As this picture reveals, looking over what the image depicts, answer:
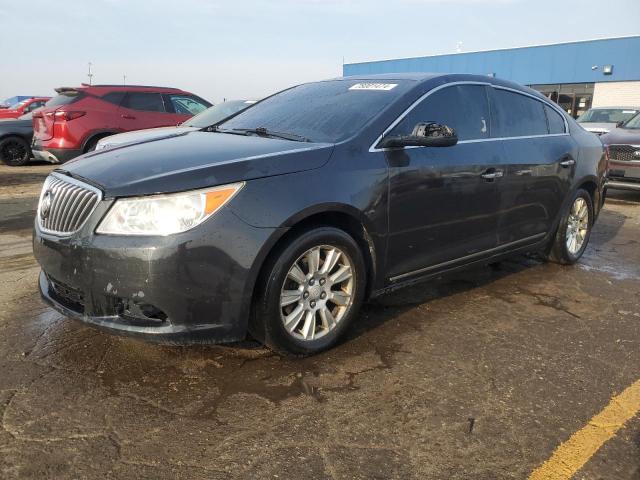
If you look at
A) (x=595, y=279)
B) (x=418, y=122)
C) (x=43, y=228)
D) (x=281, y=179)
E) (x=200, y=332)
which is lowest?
(x=595, y=279)

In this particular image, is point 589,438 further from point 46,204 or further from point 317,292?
point 46,204

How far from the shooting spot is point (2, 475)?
6.96 ft

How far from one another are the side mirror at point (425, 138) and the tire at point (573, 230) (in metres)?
2.09

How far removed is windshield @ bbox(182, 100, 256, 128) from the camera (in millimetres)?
8133

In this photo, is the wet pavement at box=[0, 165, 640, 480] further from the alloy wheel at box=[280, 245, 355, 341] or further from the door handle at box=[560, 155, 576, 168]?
the door handle at box=[560, 155, 576, 168]

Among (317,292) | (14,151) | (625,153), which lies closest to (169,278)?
(317,292)

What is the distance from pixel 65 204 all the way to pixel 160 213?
0.65 metres

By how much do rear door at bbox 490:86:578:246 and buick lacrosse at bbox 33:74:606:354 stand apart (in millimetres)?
18

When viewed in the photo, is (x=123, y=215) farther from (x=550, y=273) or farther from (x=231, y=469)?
(x=550, y=273)

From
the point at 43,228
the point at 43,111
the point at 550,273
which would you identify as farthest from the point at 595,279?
the point at 43,111

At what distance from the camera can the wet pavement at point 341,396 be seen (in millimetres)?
2264

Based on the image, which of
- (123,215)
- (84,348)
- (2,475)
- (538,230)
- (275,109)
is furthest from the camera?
(538,230)

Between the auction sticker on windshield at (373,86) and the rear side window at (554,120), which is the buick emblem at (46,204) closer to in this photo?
the auction sticker on windshield at (373,86)

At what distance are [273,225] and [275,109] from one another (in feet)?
5.33
